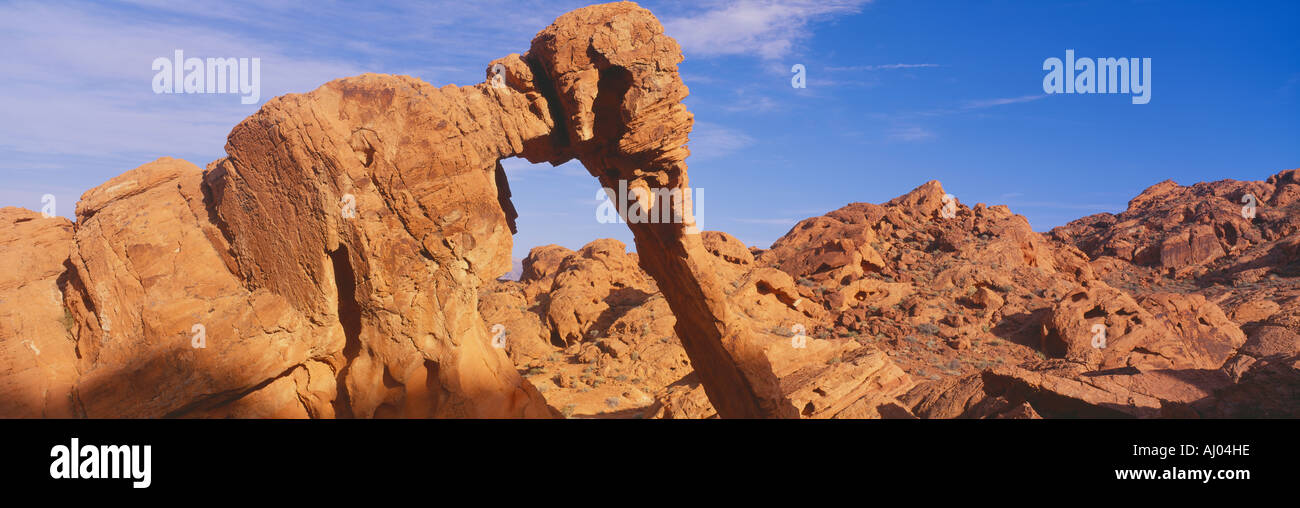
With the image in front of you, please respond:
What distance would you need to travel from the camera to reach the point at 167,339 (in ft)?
24.0

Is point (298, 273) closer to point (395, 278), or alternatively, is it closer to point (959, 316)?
point (395, 278)

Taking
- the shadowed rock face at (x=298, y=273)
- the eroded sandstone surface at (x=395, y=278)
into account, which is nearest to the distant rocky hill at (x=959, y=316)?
the eroded sandstone surface at (x=395, y=278)

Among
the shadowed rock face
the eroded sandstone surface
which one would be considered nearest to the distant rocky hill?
the eroded sandstone surface

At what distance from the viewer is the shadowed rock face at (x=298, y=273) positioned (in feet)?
24.0

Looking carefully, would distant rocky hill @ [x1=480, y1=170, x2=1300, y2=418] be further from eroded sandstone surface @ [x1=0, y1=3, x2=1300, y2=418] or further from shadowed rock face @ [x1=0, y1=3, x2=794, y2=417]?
shadowed rock face @ [x1=0, y1=3, x2=794, y2=417]

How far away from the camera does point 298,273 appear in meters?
7.82

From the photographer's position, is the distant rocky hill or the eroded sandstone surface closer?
→ the eroded sandstone surface

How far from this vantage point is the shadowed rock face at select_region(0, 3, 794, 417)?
288 inches

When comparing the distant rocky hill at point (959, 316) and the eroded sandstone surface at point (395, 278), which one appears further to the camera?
the distant rocky hill at point (959, 316)

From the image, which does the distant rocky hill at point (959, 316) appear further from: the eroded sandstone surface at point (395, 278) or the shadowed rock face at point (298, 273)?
the shadowed rock face at point (298, 273)

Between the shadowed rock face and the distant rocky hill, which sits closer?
the shadowed rock face
